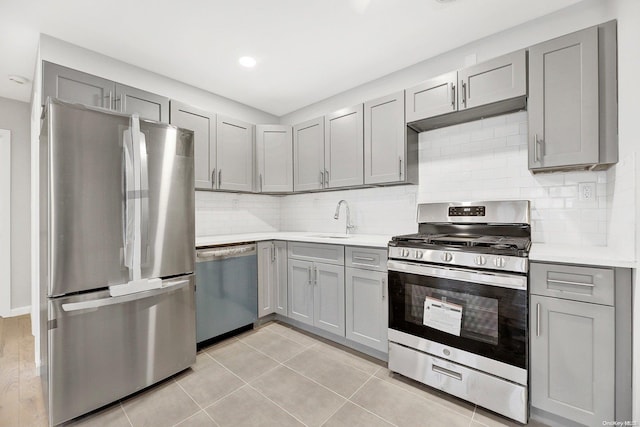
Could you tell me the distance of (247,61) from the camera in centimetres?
254

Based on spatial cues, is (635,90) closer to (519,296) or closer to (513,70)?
(513,70)

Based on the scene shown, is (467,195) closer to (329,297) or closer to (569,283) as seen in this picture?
(569,283)

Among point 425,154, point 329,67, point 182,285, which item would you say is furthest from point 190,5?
point 425,154

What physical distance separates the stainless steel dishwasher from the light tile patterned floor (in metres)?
0.26

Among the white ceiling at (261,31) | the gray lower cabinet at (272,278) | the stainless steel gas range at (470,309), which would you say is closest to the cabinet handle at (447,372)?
the stainless steel gas range at (470,309)

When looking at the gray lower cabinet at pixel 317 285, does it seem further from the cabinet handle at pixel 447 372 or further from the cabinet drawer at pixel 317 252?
the cabinet handle at pixel 447 372

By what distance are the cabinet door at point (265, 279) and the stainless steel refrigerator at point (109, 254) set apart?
871 millimetres

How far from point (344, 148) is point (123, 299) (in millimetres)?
2207

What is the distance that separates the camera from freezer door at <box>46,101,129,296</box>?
1.54 m

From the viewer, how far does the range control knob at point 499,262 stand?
1.61 metres

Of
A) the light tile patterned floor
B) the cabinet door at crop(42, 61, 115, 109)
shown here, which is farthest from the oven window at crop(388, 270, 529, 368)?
the cabinet door at crop(42, 61, 115, 109)

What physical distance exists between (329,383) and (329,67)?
2.67m

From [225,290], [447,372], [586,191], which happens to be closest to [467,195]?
[586,191]

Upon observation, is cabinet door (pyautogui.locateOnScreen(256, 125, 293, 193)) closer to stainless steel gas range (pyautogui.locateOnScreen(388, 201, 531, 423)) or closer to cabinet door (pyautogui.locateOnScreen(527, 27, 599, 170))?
stainless steel gas range (pyautogui.locateOnScreen(388, 201, 531, 423))
